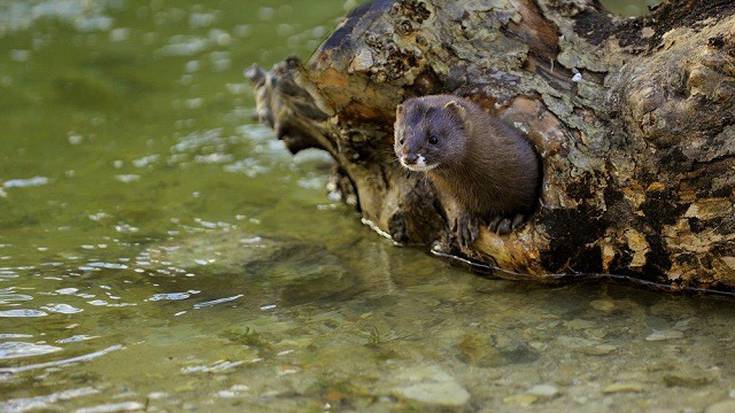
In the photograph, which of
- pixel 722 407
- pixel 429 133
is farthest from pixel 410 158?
pixel 722 407

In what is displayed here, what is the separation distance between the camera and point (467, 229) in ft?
18.8

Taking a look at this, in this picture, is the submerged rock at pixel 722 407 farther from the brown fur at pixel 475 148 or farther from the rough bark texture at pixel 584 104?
the brown fur at pixel 475 148

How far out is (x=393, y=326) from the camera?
4.87 m

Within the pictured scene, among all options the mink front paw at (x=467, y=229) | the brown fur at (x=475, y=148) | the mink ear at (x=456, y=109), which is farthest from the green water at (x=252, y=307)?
the mink ear at (x=456, y=109)

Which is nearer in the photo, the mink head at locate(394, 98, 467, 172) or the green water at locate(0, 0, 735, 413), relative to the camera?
the green water at locate(0, 0, 735, 413)

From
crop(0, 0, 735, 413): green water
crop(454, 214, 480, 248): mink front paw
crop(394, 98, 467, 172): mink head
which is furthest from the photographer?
crop(454, 214, 480, 248): mink front paw

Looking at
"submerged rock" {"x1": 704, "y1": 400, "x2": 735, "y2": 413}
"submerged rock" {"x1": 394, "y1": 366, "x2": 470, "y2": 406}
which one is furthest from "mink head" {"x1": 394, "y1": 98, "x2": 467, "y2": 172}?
"submerged rock" {"x1": 704, "y1": 400, "x2": 735, "y2": 413}

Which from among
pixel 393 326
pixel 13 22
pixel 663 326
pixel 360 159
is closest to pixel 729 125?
pixel 663 326

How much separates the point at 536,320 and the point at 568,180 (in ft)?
2.71

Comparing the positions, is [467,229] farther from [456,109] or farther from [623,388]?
[623,388]

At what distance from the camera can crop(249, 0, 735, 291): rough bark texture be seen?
4.89m

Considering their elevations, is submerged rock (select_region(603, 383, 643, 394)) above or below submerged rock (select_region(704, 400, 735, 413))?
above

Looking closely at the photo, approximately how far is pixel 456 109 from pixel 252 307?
4.91 feet

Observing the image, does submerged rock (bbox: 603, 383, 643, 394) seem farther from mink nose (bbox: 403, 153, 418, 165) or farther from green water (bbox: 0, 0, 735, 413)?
mink nose (bbox: 403, 153, 418, 165)
